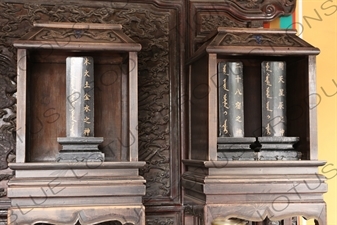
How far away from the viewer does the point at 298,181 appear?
2203mm

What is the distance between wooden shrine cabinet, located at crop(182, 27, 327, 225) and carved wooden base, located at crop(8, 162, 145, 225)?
0.31m

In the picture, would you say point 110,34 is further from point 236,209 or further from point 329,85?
point 329,85

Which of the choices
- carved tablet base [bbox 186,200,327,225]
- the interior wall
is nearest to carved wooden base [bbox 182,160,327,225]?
carved tablet base [bbox 186,200,327,225]

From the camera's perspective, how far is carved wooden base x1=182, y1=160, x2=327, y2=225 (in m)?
2.14

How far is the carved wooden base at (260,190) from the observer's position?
2137 mm

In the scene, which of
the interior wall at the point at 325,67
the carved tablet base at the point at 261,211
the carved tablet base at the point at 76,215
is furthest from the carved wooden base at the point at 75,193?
the interior wall at the point at 325,67

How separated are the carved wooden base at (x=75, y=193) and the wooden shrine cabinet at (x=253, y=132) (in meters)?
0.31

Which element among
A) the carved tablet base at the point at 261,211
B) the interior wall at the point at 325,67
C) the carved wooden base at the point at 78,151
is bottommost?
the carved tablet base at the point at 261,211

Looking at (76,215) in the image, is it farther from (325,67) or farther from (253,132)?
(325,67)

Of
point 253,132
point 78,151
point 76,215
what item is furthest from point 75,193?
point 253,132

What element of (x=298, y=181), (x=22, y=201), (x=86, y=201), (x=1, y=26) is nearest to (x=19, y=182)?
(x=22, y=201)

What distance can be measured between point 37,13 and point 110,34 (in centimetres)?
48

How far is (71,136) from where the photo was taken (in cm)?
221

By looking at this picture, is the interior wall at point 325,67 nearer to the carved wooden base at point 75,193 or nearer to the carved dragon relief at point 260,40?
the carved dragon relief at point 260,40
